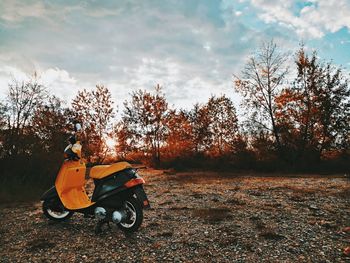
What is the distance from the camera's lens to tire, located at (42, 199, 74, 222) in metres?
6.25

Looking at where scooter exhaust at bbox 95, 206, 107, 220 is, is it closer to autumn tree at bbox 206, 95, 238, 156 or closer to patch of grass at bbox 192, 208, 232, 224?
patch of grass at bbox 192, 208, 232, 224

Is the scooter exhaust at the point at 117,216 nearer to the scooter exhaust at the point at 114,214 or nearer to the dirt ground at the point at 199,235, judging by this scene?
the scooter exhaust at the point at 114,214

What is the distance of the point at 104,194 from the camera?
556 cm

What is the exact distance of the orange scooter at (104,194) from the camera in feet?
17.9

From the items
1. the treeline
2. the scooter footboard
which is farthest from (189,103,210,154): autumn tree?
the scooter footboard

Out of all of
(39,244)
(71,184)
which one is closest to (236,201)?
(71,184)

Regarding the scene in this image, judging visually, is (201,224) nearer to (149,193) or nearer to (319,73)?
(149,193)

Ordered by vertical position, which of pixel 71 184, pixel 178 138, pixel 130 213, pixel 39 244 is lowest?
pixel 39 244

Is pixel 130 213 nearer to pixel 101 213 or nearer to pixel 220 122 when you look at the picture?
pixel 101 213

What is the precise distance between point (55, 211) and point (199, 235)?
3.30m

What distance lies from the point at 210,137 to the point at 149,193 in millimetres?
20367

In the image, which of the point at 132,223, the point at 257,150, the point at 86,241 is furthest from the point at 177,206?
the point at 257,150

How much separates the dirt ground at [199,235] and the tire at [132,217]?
16 centimetres

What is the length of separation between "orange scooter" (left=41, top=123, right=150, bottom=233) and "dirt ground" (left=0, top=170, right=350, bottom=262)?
39 centimetres
